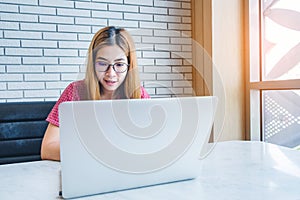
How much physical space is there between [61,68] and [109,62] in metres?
0.87

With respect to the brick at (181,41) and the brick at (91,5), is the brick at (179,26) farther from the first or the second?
the brick at (91,5)

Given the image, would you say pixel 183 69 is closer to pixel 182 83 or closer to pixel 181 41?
Answer: pixel 182 83

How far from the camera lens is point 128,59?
1.42 m

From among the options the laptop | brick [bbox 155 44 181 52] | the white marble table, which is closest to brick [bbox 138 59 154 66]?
brick [bbox 155 44 181 52]

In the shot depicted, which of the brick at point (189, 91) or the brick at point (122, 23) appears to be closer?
the brick at point (122, 23)

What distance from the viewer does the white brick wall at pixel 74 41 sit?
6.46 feet

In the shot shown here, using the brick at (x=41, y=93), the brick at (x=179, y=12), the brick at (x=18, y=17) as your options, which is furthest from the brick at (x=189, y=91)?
the brick at (x=18, y=17)

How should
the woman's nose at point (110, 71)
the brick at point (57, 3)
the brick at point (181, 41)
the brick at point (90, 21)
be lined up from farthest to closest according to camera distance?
the brick at point (181, 41) → the brick at point (90, 21) → the brick at point (57, 3) → the woman's nose at point (110, 71)

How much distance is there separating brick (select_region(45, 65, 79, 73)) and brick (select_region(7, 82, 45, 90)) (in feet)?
0.33

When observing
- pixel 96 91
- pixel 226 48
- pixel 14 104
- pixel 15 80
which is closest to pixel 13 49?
pixel 15 80

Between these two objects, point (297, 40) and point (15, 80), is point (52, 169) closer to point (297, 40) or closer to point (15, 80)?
point (15, 80)

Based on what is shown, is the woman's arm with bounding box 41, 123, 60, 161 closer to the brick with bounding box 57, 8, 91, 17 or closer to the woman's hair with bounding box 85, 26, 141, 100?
the woman's hair with bounding box 85, 26, 141, 100

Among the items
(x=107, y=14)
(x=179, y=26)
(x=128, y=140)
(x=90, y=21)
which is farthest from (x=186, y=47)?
(x=128, y=140)

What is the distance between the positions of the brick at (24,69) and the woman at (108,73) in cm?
63
